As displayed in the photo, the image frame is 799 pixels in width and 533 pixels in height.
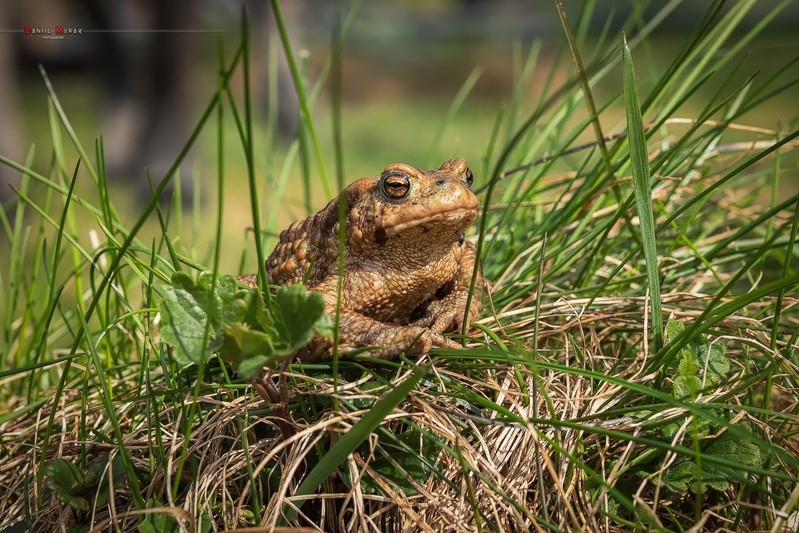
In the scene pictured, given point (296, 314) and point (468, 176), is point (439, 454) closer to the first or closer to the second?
point (296, 314)

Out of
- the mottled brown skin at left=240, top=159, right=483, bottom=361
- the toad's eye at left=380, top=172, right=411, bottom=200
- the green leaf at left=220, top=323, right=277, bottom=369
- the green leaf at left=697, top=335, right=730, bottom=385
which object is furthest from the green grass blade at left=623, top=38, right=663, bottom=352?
the green leaf at left=220, top=323, right=277, bottom=369

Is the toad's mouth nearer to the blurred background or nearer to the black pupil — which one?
the black pupil

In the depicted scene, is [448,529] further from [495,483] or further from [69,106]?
[69,106]

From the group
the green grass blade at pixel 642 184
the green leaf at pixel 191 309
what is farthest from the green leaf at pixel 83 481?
the green grass blade at pixel 642 184

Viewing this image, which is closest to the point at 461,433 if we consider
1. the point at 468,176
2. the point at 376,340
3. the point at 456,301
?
the point at 376,340

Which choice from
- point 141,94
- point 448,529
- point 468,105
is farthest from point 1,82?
point 468,105

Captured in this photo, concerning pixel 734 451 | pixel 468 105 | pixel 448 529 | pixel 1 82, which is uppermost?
pixel 468 105

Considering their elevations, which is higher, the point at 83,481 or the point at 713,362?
the point at 713,362
